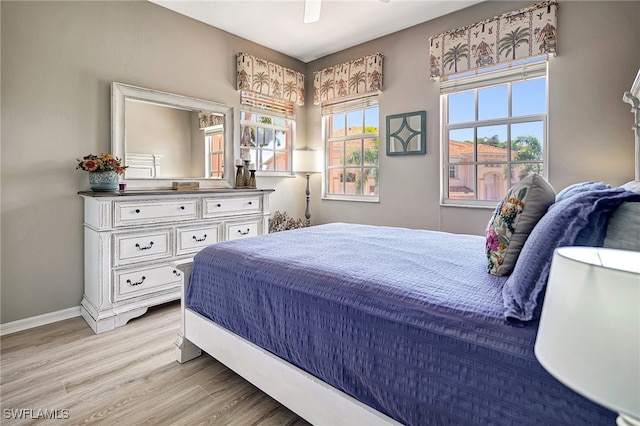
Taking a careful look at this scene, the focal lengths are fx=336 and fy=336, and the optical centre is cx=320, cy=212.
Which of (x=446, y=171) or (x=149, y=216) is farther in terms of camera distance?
(x=446, y=171)

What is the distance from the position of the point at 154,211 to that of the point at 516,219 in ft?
8.49

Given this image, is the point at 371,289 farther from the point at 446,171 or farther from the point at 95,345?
the point at 446,171

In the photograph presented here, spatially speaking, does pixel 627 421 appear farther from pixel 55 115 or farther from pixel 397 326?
pixel 55 115

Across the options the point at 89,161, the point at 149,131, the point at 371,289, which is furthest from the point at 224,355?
the point at 149,131

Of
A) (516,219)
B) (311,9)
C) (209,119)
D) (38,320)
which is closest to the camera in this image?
(516,219)

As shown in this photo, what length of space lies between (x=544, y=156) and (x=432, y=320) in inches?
100

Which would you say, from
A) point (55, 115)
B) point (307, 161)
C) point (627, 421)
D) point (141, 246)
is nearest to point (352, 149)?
point (307, 161)

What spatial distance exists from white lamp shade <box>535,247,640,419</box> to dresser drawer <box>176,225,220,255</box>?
2872mm

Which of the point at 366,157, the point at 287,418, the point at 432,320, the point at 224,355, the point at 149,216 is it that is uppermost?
the point at 366,157

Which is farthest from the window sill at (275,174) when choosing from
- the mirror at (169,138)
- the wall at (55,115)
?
the wall at (55,115)

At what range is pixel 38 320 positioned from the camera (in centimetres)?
258

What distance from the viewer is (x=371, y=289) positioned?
1196 mm

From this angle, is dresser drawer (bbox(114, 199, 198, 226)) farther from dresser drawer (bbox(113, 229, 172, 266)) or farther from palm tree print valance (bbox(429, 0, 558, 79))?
palm tree print valance (bbox(429, 0, 558, 79))

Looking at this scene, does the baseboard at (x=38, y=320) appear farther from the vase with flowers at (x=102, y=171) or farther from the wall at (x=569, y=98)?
the wall at (x=569, y=98)
